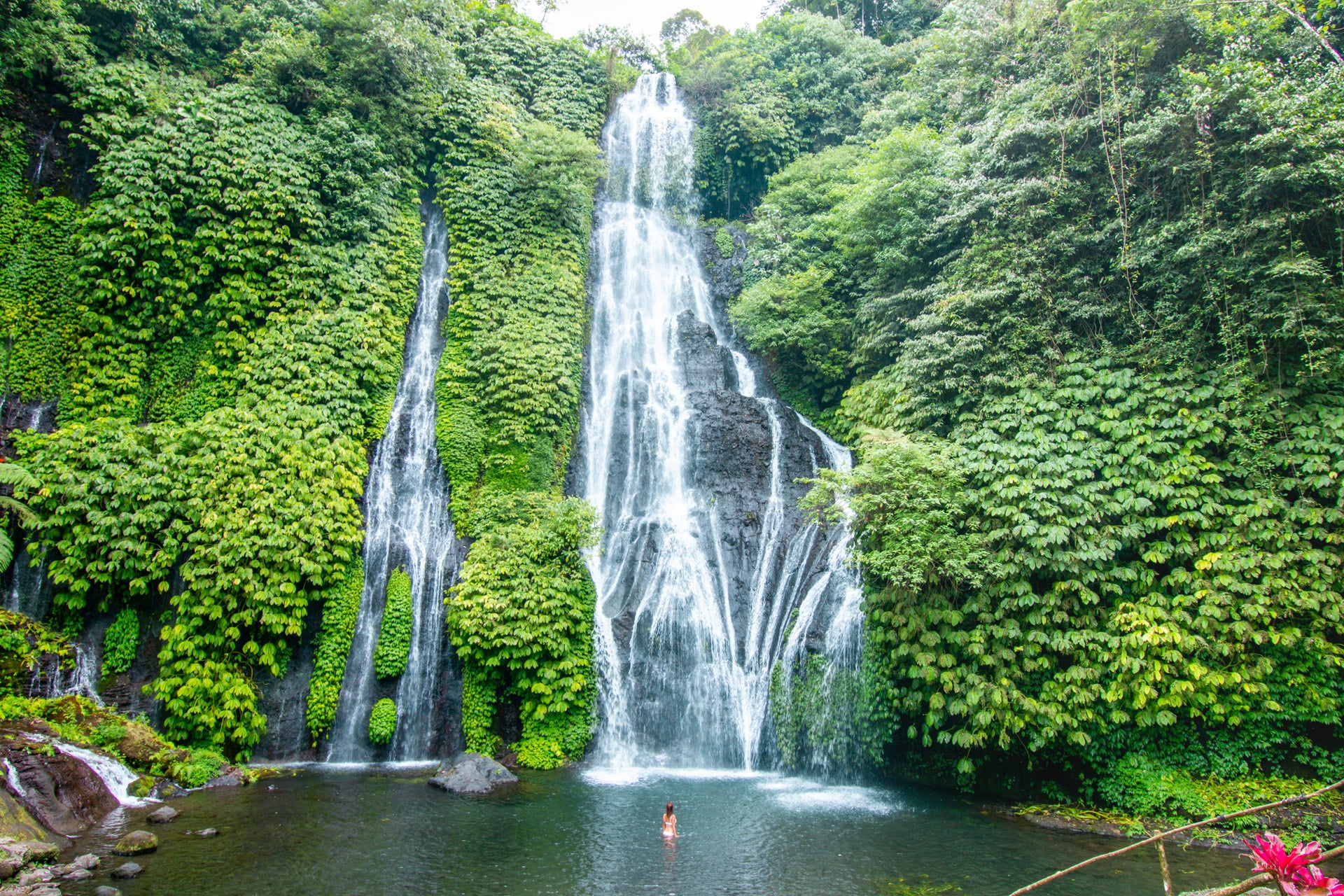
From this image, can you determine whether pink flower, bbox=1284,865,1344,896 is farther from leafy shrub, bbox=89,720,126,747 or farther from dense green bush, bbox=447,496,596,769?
leafy shrub, bbox=89,720,126,747

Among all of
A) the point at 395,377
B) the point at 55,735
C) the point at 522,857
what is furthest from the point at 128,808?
the point at 395,377

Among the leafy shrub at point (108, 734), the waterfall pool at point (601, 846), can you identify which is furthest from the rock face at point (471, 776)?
the leafy shrub at point (108, 734)

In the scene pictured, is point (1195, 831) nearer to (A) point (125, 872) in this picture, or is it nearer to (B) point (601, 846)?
(B) point (601, 846)

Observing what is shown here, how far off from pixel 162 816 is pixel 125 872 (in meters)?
1.90

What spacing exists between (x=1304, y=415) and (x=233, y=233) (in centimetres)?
1937

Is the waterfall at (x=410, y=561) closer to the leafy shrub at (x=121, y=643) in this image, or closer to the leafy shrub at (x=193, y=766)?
the leafy shrub at (x=193, y=766)

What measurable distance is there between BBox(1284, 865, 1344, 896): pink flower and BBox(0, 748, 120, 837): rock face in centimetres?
1150

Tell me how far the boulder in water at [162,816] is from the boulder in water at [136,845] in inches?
35.1

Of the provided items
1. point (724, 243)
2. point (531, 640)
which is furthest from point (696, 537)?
point (724, 243)

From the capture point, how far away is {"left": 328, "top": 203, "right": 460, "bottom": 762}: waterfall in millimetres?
13070

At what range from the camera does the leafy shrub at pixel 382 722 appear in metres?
12.9

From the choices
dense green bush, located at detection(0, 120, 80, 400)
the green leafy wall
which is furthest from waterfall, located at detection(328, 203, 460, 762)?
dense green bush, located at detection(0, 120, 80, 400)

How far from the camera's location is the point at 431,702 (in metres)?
13.3

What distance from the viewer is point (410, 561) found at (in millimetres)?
14195
